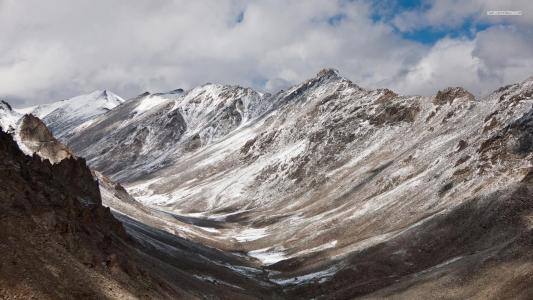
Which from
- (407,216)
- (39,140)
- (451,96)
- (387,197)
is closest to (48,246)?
(407,216)

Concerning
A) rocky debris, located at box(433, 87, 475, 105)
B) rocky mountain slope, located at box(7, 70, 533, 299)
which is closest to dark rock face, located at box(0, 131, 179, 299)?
rocky mountain slope, located at box(7, 70, 533, 299)

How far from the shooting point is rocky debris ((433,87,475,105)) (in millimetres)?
155913

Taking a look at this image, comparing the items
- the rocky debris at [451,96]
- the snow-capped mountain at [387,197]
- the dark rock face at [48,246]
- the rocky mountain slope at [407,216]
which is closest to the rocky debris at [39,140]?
the rocky mountain slope at [407,216]

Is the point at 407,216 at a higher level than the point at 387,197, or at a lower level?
lower

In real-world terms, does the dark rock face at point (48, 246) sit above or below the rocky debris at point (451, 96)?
below

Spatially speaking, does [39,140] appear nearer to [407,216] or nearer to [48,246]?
[407,216]

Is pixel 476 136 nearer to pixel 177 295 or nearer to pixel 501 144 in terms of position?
pixel 501 144

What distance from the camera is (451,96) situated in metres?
161

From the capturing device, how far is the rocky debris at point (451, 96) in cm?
15591

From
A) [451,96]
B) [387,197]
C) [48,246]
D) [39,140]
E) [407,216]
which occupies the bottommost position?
[407,216]

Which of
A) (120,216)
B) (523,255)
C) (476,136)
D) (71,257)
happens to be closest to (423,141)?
(476,136)

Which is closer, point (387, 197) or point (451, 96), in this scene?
point (387, 197)

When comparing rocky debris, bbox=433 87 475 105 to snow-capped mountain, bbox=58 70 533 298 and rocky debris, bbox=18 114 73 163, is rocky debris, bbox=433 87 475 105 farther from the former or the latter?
rocky debris, bbox=18 114 73 163

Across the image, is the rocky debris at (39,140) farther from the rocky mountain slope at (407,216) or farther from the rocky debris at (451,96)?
the rocky debris at (451,96)
